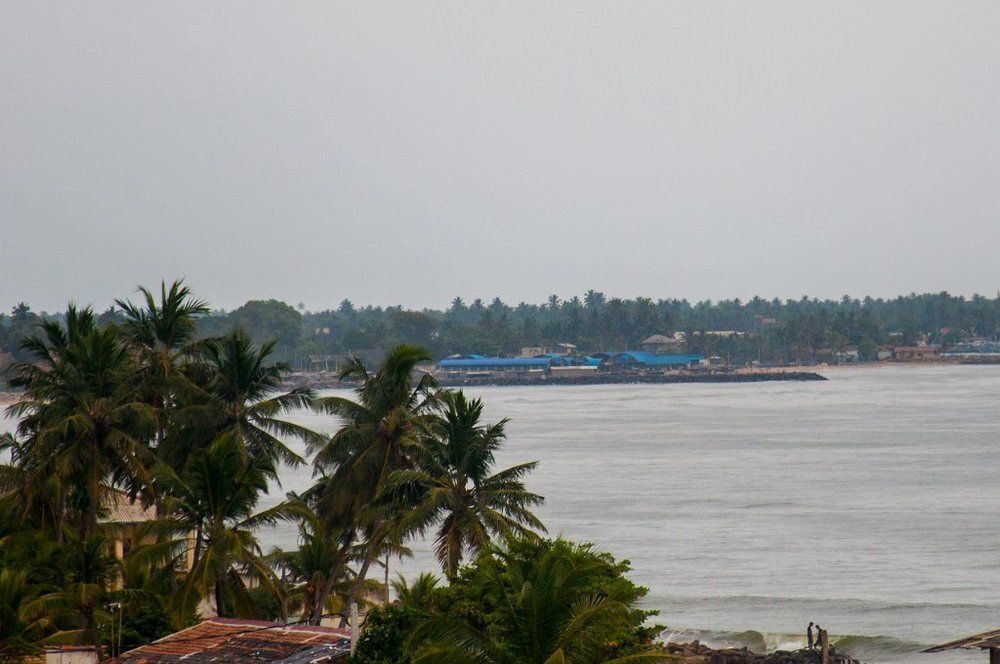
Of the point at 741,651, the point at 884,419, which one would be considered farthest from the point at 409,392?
the point at 884,419

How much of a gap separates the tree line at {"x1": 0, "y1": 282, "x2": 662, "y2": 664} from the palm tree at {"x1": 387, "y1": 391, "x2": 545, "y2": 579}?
41mm

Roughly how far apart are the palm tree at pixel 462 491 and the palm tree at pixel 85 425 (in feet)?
17.9

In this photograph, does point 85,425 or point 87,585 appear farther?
point 85,425

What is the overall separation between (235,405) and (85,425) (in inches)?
143

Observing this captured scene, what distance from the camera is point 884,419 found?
130125 millimetres

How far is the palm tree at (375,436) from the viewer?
1137 inches

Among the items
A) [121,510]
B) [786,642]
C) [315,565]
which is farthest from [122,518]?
[786,642]

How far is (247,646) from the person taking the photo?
20984 millimetres

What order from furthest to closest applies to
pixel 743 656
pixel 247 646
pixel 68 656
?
pixel 743 656 < pixel 68 656 < pixel 247 646

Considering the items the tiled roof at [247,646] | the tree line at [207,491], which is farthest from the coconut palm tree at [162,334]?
the tiled roof at [247,646]

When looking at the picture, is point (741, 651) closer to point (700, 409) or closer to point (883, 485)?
point (883, 485)

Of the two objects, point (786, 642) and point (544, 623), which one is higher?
point (544, 623)

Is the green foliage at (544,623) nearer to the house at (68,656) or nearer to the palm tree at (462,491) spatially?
the palm tree at (462,491)

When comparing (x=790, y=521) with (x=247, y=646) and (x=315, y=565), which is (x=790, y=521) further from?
(x=247, y=646)
